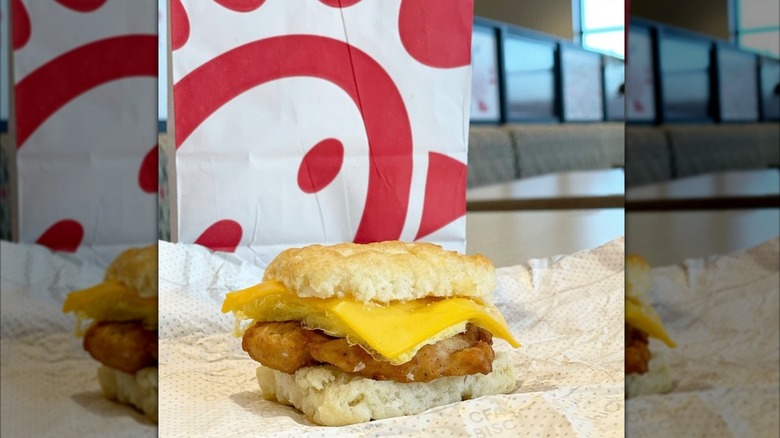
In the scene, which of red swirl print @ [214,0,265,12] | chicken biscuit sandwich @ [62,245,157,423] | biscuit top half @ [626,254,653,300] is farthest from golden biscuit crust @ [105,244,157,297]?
red swirl print @ [214,0,265,12]

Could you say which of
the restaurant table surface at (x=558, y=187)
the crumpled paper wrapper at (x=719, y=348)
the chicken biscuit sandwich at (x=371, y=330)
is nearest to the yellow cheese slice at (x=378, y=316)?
→ the chicken biscuit sandwich at (x=371, y=330)

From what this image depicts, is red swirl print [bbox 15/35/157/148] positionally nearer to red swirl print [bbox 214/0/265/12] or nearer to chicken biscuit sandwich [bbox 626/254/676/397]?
chicken biscuit sandwich [bbox 626/254/676/397]

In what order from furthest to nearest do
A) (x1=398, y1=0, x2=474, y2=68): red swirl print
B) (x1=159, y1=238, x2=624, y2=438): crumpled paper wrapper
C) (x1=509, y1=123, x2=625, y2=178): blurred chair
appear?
(x1=398, y1=0, x2=474, y2=68): red swirl print, (x1=509, y1=123, x2=625, y2=178): blurred chair, (x1=159, y1=238, x2=624, y2=438): crumpled paper wrapper

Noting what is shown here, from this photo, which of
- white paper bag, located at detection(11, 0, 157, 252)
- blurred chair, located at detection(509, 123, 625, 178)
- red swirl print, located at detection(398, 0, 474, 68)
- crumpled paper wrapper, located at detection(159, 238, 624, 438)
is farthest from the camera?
red swirl print, located at detection(398, 0, 474, 68)

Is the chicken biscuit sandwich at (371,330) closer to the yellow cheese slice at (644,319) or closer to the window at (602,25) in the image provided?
the window at (602,25)

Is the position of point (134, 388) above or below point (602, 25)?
below

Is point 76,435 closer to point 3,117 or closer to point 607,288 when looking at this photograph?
point 3,117

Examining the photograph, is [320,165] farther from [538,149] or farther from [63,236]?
[63,236]

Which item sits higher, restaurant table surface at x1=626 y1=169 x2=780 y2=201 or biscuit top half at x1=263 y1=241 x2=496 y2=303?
restaurant table surface at x1=626 y1=169 x2=780 y2=201

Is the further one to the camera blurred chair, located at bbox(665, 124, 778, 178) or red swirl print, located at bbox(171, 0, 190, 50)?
red swirl print, located at bbox(171, 0, 190, 50)

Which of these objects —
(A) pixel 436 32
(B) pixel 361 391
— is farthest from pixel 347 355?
(A) pixel 436 32
